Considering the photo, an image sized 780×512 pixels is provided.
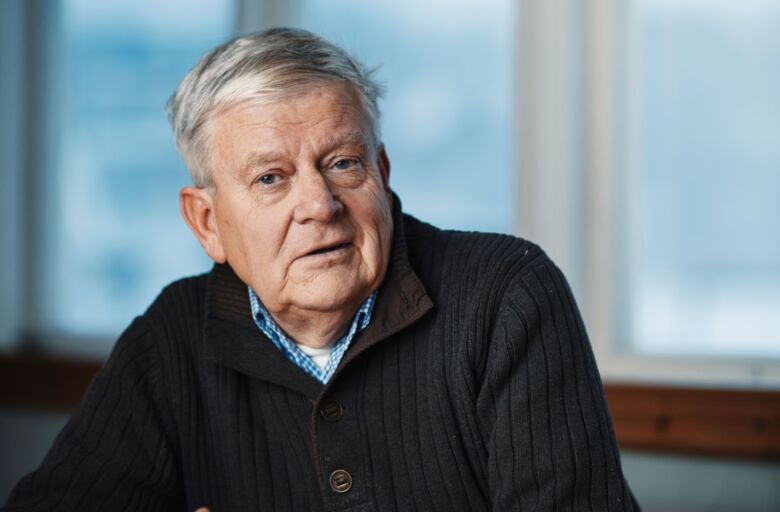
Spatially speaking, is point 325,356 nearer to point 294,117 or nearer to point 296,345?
point 296,345

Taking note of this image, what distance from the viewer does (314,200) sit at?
1418mm

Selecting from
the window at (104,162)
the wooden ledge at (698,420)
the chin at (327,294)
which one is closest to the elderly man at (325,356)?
the chin at (327,294)

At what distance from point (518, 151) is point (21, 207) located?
1.59 m

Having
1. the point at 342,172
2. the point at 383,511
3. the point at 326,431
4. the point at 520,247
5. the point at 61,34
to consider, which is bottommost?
the point at 383,511

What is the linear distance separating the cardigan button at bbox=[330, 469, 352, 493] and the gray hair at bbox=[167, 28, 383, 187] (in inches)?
18.3

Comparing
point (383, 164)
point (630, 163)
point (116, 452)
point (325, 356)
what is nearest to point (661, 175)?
point (630, 163)

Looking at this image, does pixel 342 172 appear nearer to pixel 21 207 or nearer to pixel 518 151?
pixel 518 151

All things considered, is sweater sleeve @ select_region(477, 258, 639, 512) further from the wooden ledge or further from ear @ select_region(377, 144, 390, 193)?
the wooden ledge

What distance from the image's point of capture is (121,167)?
3184 millimetres

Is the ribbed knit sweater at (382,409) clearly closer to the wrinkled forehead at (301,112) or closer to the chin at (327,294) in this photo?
the chin at (327,294)

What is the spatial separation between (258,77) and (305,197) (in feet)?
0.57

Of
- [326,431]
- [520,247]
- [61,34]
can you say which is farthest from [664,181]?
[61,34]

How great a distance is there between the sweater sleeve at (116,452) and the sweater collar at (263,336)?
12cm

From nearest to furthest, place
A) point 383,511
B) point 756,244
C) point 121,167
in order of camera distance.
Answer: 1. point 383,511
2. point 756,244
3. point 121,167
